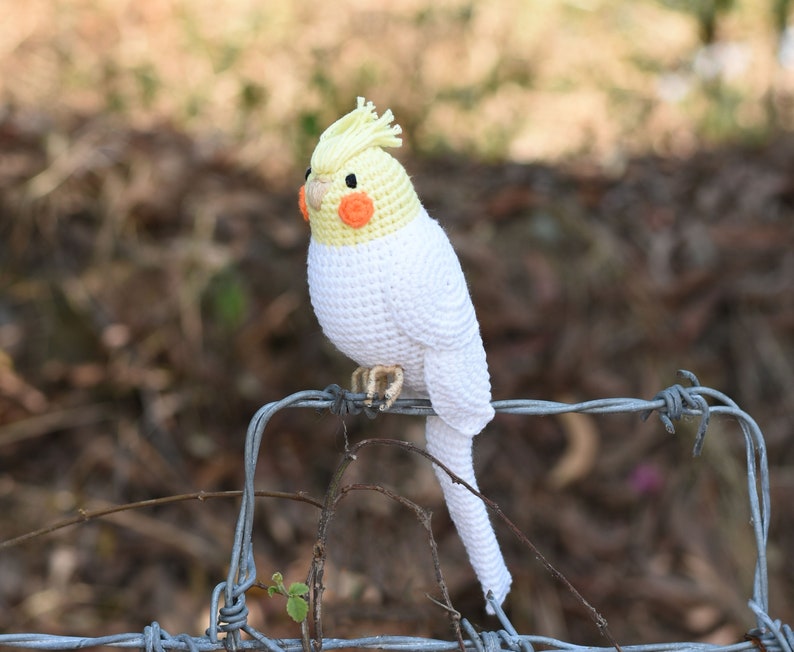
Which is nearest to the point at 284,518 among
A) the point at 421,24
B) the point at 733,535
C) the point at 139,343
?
the point at 139,343

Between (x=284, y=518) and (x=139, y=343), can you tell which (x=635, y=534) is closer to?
(x=284, y=518)

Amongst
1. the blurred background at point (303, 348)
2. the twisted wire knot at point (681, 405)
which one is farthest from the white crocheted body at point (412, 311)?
the blurred background at point (303, 348)

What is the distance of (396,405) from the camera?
0.78 meters

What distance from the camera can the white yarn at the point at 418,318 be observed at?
0.72m

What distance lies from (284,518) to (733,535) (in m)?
1.16

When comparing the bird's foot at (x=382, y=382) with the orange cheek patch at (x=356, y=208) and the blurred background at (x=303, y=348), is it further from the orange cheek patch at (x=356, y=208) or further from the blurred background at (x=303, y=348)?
the blurred background at (x=303, y=348)

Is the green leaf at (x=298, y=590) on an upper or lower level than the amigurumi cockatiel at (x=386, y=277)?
lower

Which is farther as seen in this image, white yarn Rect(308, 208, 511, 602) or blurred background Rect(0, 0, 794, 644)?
blurred background Rect(0, 0, 794, 644)

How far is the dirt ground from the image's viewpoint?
1.91m

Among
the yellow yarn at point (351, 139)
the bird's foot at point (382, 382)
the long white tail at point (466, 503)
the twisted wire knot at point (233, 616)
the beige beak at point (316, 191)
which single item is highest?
the yellow yarn at point (351, 139)

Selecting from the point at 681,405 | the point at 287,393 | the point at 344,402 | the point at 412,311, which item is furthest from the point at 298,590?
the point at 287,393

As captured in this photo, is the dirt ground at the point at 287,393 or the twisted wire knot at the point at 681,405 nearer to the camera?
the twisted wire knot at the point at 681,405

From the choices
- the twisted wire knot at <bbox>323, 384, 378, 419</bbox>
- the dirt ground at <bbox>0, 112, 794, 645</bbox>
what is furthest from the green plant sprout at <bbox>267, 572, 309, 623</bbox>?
the dirt ground at <bbox>0, 112, 794, 645</bbox>

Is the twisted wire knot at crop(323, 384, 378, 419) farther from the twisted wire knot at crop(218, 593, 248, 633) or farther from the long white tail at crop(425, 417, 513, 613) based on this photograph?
the twisted wire knot at crop(218, 593, 248, 633)
